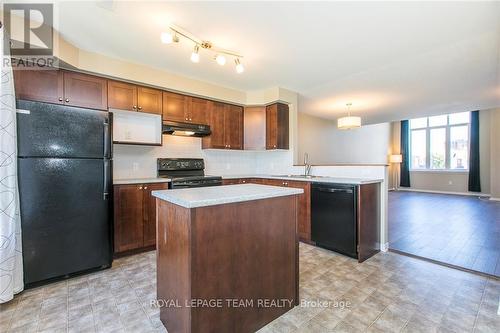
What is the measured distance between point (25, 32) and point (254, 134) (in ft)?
10.6

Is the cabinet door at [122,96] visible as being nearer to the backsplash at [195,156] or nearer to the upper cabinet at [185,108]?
the upper cabinet at [185,108]

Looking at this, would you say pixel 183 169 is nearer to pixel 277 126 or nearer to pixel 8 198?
pixel 277 126

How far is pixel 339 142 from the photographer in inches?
307

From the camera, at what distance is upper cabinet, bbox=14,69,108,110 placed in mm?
2420

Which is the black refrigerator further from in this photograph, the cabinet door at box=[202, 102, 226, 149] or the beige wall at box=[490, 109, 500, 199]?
the beige wall at box=[490, 109, 500, 199]

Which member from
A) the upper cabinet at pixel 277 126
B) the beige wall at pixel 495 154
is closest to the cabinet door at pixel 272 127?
the upper cabinet at pixel 277 126

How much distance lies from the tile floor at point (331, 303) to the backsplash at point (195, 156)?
1.48m

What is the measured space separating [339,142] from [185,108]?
5880mm

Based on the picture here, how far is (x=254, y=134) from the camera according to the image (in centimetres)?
435


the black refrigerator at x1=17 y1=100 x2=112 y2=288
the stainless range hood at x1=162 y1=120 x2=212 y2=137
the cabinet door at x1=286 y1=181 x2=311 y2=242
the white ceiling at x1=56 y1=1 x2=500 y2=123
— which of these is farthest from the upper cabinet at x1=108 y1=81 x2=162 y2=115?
the cabinet door at x1=286 y1=181 x2=311 y2=242

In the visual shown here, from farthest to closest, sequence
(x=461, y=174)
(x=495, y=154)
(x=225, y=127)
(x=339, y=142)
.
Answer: (x=461, y=174), (x=339, y=142), (x=495, y=154), (x=225, y=127)

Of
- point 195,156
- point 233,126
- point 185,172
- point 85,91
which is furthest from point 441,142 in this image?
point 85,91

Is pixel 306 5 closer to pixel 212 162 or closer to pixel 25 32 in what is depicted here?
pixel 25 32

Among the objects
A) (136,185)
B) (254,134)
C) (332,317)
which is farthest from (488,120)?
(136,185)
